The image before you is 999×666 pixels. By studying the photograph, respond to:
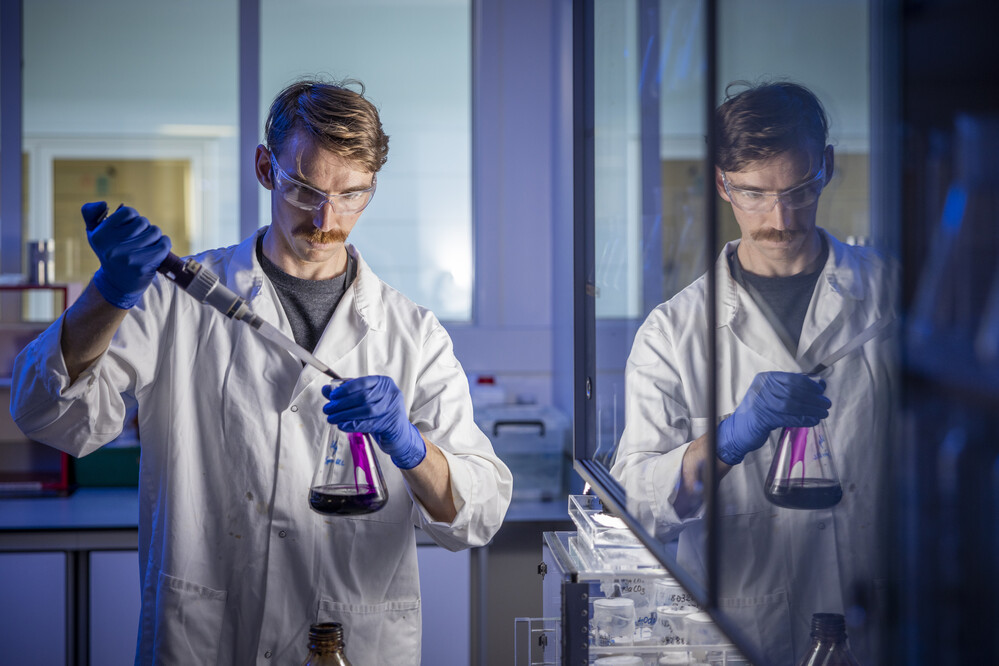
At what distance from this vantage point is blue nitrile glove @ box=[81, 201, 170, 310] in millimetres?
1317

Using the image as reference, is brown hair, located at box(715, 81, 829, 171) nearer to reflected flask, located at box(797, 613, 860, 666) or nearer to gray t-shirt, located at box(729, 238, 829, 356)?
gray t-shirt, located at box(729, 238, 829, 356)

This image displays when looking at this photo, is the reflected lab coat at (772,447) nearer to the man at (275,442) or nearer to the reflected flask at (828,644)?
the reflected flask at (828,644)

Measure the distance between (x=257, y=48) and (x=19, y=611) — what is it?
200 cm

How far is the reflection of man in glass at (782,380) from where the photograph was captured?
16.6 inches

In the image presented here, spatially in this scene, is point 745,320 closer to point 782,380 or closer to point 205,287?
point 782,380

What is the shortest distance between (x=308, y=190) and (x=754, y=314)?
3.57ft

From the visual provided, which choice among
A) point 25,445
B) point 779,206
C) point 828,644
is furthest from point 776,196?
point 25,445

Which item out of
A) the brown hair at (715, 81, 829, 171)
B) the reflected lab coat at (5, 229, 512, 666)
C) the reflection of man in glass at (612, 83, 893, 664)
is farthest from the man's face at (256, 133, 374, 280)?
the brown hair at (715, 81, 829, 171)

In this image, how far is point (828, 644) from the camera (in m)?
0.49

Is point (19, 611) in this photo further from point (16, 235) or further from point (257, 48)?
point (257, 48)

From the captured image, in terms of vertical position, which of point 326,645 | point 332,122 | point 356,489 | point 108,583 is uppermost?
point 332,122

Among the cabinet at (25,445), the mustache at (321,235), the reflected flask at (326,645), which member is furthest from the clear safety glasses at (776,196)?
the cabinet at (25,445)

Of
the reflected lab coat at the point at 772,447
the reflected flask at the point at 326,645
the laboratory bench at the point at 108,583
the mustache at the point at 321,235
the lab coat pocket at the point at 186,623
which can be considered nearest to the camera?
the reflected lab coat at the point at 772,447

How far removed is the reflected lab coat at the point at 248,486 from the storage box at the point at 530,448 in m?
1.02
